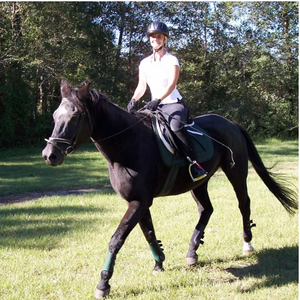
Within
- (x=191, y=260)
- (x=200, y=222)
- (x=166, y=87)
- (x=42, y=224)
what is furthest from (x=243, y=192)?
(x=42, y=224)

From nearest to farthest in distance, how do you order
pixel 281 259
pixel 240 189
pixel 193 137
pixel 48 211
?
pixel 193 137, pixel 281 259, pixel 240 189, pixel 48 211

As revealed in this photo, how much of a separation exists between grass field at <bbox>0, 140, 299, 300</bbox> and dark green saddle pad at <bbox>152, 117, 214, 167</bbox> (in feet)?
4.78

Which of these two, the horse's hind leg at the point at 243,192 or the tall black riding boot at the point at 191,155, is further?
the horse's hind leg at the point at 243,192

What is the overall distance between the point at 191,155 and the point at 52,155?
5.94ft

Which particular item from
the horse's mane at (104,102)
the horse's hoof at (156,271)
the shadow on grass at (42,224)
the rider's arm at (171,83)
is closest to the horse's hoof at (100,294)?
the horse's hoof at (156,271)

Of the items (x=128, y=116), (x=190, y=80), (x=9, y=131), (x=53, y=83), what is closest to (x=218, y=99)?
(x=190, y=80)

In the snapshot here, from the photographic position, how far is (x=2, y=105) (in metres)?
19.8

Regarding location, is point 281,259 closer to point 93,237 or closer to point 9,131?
point 93,237

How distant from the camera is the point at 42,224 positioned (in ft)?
21.4

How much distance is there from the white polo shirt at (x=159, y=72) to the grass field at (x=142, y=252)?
2.29 m

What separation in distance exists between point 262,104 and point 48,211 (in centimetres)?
2268

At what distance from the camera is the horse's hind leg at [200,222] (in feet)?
16.1

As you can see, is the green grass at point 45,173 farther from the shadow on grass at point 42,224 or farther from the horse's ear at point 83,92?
the horse's ear at point 83,92

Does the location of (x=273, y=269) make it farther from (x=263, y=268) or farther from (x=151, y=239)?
(x=151, y=239)
